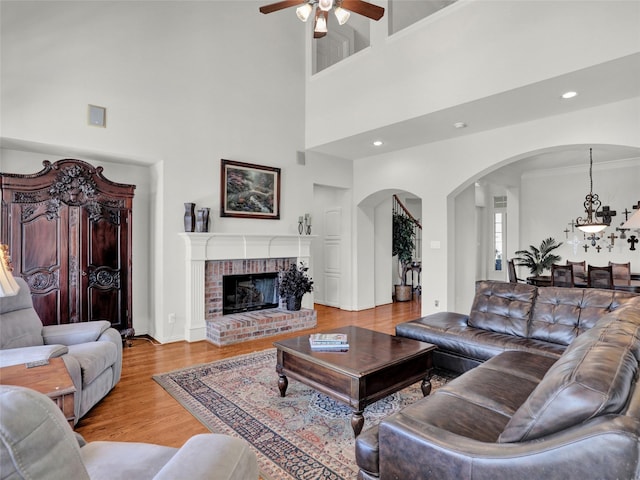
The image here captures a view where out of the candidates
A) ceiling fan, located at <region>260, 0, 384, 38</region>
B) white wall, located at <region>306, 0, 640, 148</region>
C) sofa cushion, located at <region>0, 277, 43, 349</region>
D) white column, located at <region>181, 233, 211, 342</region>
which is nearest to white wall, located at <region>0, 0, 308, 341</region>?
white column, located at <region>181, 233, 211, 342</region>

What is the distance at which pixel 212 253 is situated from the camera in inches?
199

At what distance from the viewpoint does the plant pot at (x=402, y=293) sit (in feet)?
26.0

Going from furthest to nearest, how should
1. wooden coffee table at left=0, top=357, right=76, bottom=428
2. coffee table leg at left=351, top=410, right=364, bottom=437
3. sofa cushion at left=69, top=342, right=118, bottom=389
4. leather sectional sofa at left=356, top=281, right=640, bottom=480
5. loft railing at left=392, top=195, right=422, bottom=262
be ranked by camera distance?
loft railing at left=392, top=195, right=422, bottom=262, sofa cushion at left=69, top=342, right=118, bottom=389, coffee table leg at left=351, top=410, right=364, bottom=437, wooden coffee table at left=0, top=357, right=76, bottom=428, leather sectional sofa at left=356, top=281, right=640, bottom=480

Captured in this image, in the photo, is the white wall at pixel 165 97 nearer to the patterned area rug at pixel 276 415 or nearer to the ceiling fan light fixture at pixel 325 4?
the patterned area rug at pixel 276 415

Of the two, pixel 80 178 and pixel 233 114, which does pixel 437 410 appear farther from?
pixel 233 114

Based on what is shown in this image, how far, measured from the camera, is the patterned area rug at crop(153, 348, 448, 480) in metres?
2.16

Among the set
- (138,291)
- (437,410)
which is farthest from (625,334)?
(138,291)

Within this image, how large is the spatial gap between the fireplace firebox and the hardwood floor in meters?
0.81

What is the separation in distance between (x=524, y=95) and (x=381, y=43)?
6.89 feet

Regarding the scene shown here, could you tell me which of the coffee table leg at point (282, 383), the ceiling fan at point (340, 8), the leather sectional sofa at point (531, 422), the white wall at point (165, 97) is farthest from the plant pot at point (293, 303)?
the ceiling fan at point (340, 8)

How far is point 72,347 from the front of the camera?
2902 mm

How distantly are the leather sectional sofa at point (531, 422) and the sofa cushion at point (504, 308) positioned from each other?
2.26 feet

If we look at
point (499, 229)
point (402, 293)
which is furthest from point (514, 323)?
point (499, 229)

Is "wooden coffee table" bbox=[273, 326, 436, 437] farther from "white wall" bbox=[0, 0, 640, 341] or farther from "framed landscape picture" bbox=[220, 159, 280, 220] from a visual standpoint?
"framed landscape picture" bbox=[220, 159, 280, 220]
